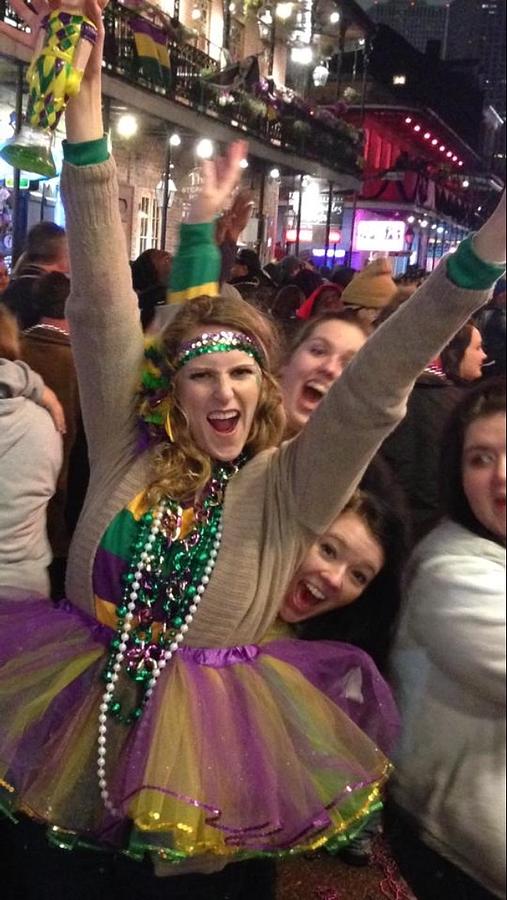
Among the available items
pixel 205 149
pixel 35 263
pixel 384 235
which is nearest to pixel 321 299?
pixel 205 149

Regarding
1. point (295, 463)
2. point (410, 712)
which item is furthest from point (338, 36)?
point (410, 712)

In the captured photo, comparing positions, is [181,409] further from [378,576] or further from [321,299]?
[321,299]

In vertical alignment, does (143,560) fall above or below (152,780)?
above

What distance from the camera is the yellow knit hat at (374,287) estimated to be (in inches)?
65.8

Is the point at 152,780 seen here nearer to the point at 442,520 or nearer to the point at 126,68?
the point at 442,520

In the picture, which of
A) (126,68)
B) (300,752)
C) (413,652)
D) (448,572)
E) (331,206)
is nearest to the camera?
(448,572)

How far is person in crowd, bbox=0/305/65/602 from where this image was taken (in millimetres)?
2004

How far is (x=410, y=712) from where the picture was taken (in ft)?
4.01

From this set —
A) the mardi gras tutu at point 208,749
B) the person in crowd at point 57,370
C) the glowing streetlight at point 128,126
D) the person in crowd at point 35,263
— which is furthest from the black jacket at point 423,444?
the glowing streetlight at point 128,126

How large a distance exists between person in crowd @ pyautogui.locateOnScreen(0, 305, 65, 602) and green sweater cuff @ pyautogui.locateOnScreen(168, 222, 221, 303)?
0.57 metres

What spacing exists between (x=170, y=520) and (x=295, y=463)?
0.77 feet

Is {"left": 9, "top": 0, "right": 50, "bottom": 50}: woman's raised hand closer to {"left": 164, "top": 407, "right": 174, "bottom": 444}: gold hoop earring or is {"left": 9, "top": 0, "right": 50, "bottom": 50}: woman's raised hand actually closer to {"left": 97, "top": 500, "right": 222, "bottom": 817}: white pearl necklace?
{"left": 164, "top": 407, "right": 174, "bottom": 444}: gold hoop earring

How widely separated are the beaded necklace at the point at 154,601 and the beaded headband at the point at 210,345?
0.86 feet

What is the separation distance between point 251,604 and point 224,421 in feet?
0.99
